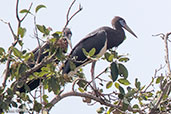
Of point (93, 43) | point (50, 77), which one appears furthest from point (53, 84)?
point (93, 43)

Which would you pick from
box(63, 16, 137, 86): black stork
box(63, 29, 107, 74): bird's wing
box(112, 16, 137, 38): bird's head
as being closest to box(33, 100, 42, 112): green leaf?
box(63, 16, 137, 86): black stork

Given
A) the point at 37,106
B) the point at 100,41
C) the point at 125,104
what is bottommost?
the point at 125,104

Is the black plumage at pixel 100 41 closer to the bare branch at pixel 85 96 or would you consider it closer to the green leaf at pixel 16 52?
the bare branch at pixel 85 96

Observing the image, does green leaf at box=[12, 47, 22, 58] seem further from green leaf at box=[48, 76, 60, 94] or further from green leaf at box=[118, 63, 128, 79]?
green leaf at box=[118, 63, 128, 79]

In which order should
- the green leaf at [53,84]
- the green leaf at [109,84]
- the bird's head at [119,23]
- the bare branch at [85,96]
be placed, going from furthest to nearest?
the bird's head at [119,23]
the green leaf at [109,84]
the bare branch at [85,96]
the green leaf at [53,84]

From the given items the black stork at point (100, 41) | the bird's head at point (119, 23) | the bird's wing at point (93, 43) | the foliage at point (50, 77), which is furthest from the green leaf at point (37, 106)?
the bird's head at point (119, 23)

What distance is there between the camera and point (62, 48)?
153 inches

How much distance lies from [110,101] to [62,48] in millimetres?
1141

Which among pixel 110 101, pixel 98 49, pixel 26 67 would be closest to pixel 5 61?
pixel 26 67

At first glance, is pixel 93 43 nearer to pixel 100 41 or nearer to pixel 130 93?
pixel 100 41

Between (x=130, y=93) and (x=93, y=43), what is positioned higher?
(x=93, y=43)

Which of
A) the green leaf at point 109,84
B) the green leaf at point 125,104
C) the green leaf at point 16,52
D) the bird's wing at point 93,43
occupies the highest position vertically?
the bird's wing at point 93,43

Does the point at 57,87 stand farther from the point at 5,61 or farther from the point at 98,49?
the point at 98,49

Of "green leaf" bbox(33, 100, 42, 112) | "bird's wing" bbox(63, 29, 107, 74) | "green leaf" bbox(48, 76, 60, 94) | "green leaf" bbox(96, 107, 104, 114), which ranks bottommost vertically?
"green leaf" bbox(33, 100, 42, 112)
